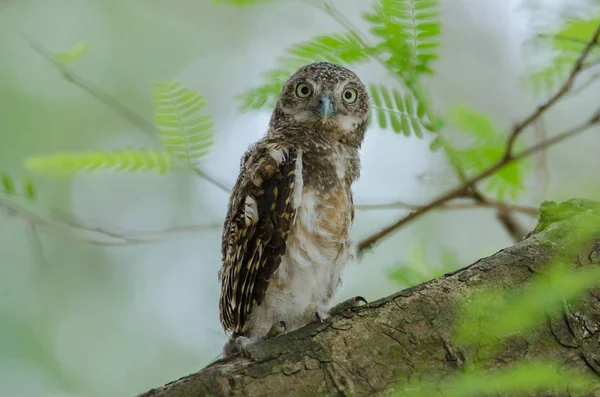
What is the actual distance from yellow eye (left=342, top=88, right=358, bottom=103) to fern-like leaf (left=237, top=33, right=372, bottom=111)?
1.71ft

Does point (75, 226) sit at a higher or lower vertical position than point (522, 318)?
higher

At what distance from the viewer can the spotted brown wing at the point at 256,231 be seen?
10.7 ft

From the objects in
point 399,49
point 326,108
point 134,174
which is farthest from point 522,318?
point 134,174

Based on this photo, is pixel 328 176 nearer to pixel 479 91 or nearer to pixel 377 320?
pixel 377 320

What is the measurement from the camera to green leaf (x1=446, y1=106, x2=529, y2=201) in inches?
133

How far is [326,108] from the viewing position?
3.99 metres

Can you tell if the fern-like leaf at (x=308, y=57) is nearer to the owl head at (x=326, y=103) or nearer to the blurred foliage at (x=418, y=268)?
the owl head at (x=326, y=103)

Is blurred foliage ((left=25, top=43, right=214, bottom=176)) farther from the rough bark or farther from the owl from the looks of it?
the rough bark

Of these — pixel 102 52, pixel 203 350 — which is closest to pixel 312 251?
pixel 203 350

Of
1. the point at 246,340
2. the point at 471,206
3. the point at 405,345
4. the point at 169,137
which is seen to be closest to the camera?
the point at 405,345

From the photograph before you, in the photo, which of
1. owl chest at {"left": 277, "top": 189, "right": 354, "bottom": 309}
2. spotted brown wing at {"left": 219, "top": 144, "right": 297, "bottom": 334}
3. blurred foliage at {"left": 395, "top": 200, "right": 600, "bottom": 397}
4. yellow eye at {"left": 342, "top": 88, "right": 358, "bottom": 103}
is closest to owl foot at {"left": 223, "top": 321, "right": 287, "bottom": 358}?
spotted brown wing at {"left": 219, "top": 144, "right": 297, "bottom": 334}

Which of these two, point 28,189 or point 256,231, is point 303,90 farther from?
point 28,189

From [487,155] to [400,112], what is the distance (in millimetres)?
484

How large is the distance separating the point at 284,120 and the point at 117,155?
1151mm
